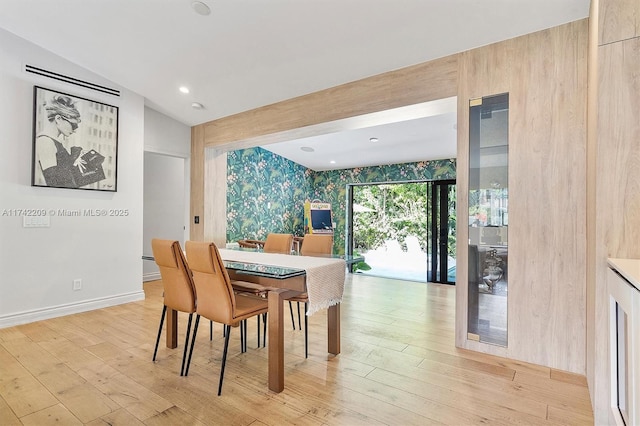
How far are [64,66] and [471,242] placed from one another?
4830mm

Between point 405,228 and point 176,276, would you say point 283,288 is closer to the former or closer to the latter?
point 176,276

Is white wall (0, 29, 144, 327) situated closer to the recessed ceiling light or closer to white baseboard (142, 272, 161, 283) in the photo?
white baseboard (142, 272, 161, 283)

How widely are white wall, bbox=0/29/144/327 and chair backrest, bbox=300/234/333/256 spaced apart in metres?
2.58

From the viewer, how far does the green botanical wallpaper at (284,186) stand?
20.2 feet

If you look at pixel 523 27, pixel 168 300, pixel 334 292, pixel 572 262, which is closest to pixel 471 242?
pixel 572 262

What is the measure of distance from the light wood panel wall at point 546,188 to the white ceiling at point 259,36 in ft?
0.80

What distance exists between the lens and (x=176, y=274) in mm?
2512

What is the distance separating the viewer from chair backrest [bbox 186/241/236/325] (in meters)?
2.13

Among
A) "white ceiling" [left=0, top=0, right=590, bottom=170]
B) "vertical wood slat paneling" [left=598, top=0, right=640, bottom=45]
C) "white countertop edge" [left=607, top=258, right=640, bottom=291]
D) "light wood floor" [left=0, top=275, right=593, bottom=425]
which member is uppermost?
"white ceiling" [left=0, top=0, right=590, bottom=170]

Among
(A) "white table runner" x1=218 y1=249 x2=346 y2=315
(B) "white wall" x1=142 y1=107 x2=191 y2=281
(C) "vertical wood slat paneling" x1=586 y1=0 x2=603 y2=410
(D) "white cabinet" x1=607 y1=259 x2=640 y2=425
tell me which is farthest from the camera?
(B) "white wall" x1=142 y1=107 x2=191 y2=281

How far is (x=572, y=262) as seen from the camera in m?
2.46

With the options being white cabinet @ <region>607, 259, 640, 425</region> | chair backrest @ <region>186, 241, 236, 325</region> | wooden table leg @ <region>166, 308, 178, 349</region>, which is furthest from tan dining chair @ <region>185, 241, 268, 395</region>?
white cabinet @ <region>607, 259, 640, 425</region>

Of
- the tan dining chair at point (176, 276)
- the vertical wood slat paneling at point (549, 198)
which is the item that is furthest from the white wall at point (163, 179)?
the vertical wood slat paneling at point (549, 198)

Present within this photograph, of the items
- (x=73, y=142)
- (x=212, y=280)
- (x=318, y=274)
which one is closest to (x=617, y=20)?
(x=318, y=274)
